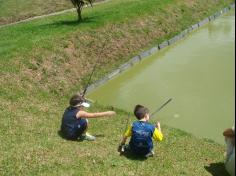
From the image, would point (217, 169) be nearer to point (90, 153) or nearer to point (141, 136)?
point (141, 136)

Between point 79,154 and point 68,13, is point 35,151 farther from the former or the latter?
point 68,13

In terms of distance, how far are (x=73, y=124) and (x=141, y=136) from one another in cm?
207

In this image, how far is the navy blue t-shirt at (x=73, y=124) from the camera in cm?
1179

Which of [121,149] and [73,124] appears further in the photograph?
[73,124]

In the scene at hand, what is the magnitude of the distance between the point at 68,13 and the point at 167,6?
6.85 m

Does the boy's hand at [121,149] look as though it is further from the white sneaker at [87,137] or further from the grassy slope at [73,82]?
the white sneaker at [87,137]

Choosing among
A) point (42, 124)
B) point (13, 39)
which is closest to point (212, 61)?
point (13, 39)

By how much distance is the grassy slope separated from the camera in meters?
10.7

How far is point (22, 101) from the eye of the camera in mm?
16125

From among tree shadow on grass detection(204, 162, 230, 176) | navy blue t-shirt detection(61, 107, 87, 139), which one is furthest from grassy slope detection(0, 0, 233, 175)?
navy blue t-shirt detection(61, 107, 87, 139)

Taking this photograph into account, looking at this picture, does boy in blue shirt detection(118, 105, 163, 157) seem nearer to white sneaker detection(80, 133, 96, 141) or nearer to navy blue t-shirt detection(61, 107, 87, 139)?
navy blue t-shirt detection(61, 107, 87, 139)

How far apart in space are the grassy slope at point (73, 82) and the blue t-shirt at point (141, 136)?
0.34 m

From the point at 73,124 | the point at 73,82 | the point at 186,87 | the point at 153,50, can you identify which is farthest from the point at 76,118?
the point at 153,50

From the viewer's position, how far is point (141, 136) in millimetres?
10680
